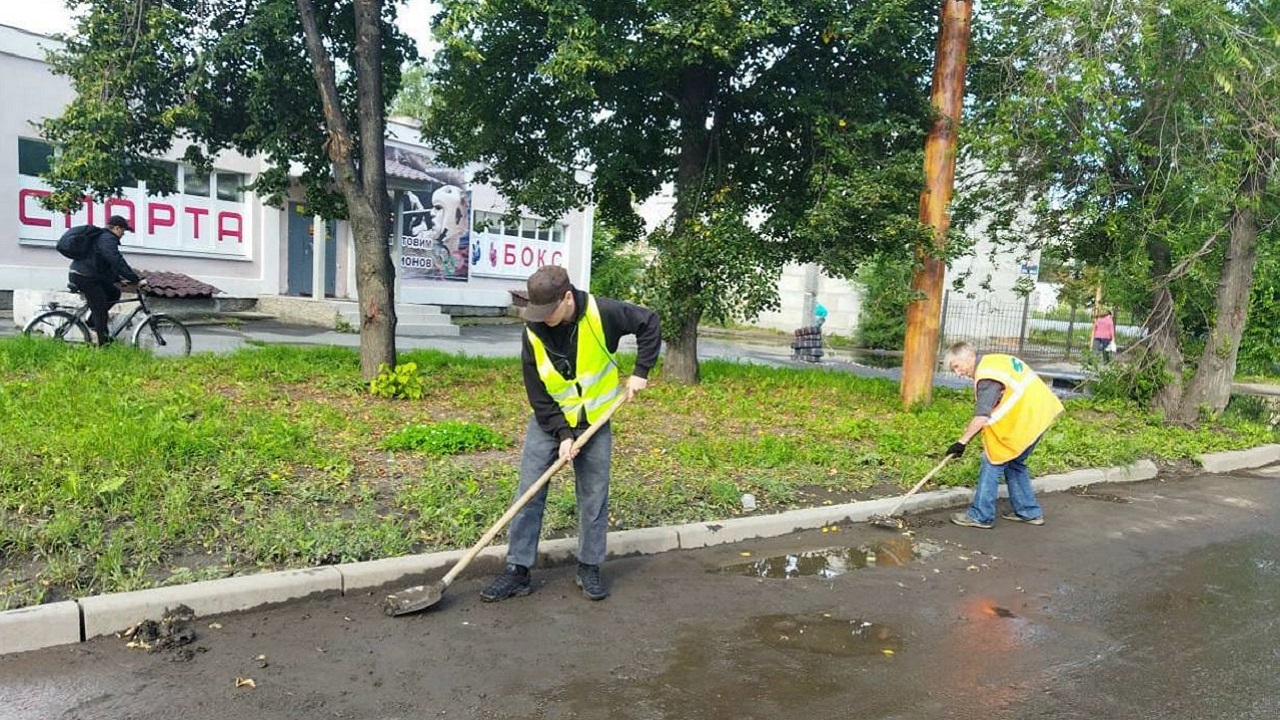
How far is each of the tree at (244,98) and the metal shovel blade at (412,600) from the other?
208 inches

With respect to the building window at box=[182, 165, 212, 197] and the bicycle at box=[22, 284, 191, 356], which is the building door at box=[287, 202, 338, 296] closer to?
the building window at box=[182, 165, 212, 197]

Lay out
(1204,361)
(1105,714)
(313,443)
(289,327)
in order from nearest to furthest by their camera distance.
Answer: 1. (1105,714)
2. (313,443)
3. (1204,361)
4. (289,327)

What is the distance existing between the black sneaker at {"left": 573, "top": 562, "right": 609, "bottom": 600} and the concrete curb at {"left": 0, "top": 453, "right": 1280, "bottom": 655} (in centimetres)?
45

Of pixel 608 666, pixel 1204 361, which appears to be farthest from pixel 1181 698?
pixel 1204 361

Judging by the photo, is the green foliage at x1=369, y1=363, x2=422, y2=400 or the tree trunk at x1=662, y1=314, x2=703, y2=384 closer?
the green foliage at x1=369, y1=363, x2=422, y2=400

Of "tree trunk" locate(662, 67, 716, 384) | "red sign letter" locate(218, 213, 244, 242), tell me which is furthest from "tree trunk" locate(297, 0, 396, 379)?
"red sign letter" locate(218, 213, 244, 242)

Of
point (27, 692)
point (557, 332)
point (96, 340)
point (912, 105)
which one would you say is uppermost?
point (912, 105)

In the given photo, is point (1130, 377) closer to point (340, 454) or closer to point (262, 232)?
point (340, 454)

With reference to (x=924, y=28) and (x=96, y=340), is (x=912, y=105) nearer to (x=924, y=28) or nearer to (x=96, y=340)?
(x=924, y=28)

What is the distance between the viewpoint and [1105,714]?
3553 millimetres

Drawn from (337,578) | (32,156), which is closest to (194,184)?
(32,156)

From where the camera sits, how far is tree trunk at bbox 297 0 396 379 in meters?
8.98

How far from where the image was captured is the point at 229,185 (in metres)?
18.5

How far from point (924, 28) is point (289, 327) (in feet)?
42.2
